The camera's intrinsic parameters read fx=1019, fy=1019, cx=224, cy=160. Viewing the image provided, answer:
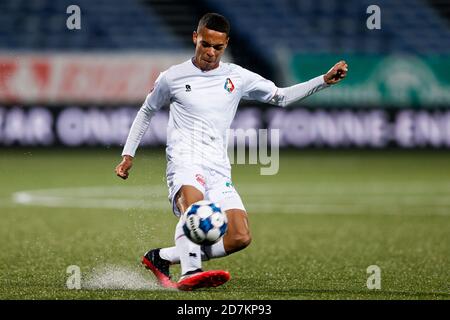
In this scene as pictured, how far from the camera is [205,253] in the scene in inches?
299

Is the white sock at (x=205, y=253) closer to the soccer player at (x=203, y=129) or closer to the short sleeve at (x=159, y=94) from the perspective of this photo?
the soccer player at (x=203, y=129)

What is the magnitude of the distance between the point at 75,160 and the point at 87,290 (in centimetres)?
1511

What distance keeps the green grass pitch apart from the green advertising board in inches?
58.6

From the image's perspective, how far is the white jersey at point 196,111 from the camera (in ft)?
25.0

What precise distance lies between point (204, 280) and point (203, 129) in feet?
4.08

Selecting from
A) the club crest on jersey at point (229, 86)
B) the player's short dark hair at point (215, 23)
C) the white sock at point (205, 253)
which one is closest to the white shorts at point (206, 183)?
the white sock at point (205, 253)

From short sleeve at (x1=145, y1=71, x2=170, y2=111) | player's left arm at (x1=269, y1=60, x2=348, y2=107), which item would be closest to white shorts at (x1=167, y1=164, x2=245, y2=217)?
short sleeve at (x1=145, y1=71, x2=170, y2=111)

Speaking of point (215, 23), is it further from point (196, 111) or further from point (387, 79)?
point (387, 79)

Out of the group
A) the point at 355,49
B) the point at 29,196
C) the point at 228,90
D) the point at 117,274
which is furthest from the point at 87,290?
the point at 355,49

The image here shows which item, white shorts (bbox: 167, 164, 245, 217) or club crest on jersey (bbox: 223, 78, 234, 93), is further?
club crest on jersey (bbox: 223, 78, 234, 93)

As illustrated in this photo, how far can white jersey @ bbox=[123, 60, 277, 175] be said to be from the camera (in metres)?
7.62

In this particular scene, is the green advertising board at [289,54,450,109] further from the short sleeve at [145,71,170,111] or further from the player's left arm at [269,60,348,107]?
the short sleeve at [145,71,170,111]

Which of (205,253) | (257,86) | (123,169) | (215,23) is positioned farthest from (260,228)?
(215,23)
